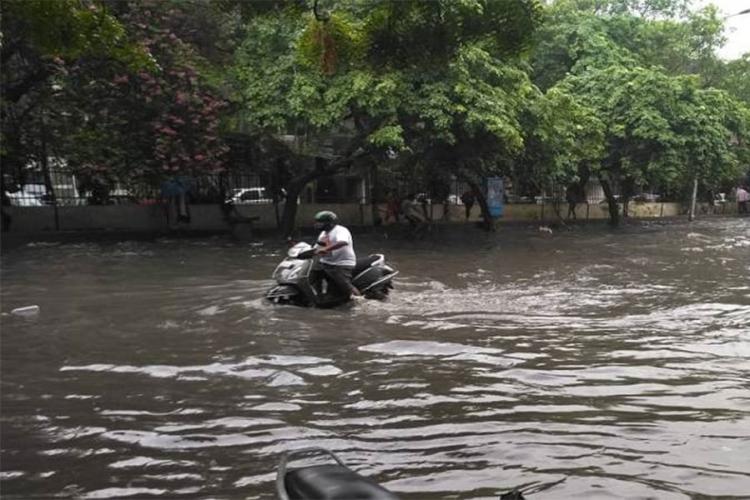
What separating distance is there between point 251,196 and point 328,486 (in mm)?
22797

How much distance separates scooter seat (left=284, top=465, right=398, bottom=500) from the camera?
231 centimetres

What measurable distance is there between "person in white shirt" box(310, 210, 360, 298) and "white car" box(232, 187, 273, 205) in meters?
14.9

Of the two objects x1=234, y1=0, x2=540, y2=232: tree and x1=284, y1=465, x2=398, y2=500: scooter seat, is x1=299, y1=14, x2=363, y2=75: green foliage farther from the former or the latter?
x1=234, y1=0, x2=540, y2=232: tree

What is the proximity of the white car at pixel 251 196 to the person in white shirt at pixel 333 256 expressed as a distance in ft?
48.9

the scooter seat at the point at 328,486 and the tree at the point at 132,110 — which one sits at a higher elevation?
the tree at the point at 132,110

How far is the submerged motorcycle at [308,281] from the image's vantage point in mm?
9883

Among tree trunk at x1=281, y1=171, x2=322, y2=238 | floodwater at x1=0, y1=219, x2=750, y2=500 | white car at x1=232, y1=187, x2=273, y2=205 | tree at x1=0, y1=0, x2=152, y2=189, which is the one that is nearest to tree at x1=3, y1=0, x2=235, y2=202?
tree at x1=0, y1=0, x2=152, y2=189

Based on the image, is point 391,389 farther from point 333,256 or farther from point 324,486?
point 333,256

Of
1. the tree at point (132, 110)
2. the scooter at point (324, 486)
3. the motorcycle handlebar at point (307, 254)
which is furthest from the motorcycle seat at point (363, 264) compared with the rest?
the tree at point (132, 110)

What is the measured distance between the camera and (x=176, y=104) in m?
17.9

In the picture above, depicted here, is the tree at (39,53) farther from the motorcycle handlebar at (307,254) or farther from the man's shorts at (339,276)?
the man's shorts at (339,276)

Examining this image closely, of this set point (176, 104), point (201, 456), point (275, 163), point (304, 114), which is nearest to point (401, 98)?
point (304, 114)

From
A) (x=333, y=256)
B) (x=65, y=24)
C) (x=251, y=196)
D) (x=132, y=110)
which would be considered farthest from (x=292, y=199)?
(x=65, y=24)

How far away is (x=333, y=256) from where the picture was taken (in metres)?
10.0
